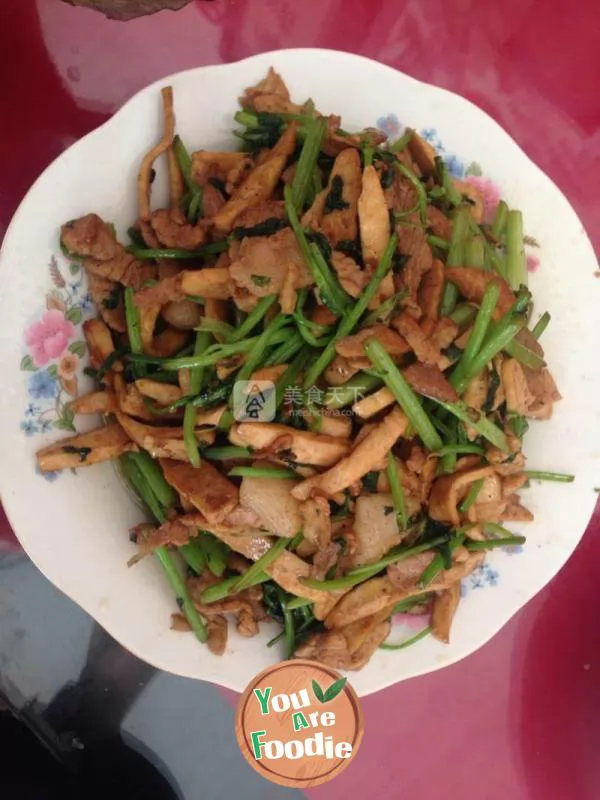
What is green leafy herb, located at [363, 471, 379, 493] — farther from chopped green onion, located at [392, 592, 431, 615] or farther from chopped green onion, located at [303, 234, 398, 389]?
chopped green onion, located at [392, 592, 431, 615]

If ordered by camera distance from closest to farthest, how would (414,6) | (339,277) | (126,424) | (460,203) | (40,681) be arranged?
1. (339,277)
2. (126,424)
3. (460,203)
4. (40,681)
5. (414,6)

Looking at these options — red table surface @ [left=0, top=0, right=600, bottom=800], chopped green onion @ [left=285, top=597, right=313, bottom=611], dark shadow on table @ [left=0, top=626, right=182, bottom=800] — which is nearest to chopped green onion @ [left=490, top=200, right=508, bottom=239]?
red table surface @ [left=0, top=0, right=600, bottom=800]

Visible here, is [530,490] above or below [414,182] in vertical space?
below

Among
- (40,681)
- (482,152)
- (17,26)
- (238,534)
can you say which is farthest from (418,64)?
(40,681)

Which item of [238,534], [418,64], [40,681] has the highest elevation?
[418,64]

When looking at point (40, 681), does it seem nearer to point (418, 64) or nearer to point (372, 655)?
point (372, 655)

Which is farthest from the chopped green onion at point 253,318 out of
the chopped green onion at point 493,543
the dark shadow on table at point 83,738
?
the dark shadow on table at point 83,738
